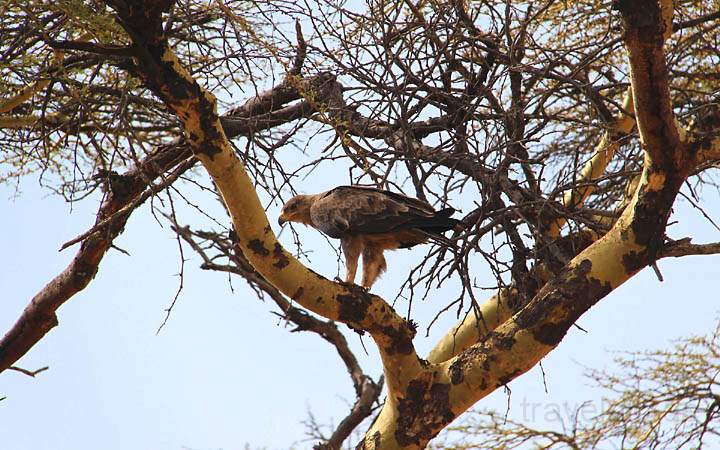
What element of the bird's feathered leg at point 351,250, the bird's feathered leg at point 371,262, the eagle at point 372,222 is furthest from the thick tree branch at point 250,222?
the bird's feathered leg at point 371,262

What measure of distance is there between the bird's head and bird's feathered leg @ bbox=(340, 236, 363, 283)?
25.4 inches

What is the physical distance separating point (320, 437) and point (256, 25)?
4898 mm

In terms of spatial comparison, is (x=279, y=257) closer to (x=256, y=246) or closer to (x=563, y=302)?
(x=256, y=246)

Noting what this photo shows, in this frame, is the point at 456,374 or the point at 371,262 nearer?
the point at 456,374

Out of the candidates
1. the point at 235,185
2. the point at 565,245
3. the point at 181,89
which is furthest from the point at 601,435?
the point at 181,89

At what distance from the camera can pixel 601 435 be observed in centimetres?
702

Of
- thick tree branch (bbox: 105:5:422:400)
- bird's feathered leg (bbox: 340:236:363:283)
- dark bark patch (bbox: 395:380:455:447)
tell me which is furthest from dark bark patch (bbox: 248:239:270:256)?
bird's feathered leg (bbox: 340:236:363:283)

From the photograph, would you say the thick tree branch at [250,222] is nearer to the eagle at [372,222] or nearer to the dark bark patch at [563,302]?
the dark bark patch at [563,302]

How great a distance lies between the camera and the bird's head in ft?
21.4

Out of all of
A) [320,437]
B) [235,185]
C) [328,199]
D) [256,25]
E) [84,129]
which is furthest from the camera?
[320,437]

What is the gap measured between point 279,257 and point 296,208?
88.2 inches

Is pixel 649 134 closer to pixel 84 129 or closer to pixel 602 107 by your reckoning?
pixel 602 107

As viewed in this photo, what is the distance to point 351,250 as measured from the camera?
594cm

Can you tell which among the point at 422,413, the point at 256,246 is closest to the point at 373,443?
the point at 422,413
